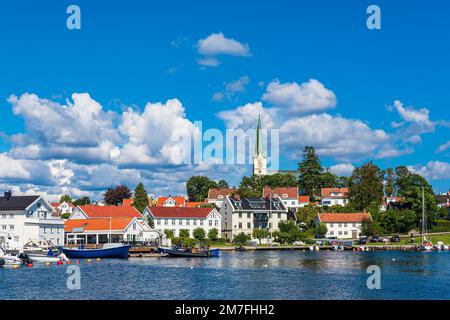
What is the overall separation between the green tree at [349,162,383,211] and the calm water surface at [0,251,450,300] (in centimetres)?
6937

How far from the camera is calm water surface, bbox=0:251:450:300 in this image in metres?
42.6

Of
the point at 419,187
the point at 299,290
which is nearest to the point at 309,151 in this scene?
the point at 419,187

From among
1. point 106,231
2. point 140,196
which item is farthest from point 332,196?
point 106,231

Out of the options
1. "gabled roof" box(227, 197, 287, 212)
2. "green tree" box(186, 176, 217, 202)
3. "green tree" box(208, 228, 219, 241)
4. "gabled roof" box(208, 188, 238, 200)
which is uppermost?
"green tree" box(186, 176, 217, 202)

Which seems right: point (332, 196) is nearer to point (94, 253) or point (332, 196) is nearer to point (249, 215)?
point (249, 215)

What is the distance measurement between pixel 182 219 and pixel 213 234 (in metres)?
6.97

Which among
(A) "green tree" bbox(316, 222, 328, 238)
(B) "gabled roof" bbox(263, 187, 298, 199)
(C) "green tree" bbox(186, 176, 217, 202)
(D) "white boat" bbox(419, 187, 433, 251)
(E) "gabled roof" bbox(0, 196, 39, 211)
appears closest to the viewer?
(E) "gabled roof" bbox(0, 196, 39, 211)

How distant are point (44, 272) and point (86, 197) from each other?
A: 126576 mm

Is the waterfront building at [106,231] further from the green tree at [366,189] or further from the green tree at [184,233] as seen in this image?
the green tree at [366,189]

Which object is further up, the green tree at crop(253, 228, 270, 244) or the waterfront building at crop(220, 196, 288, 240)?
the waterfront building at crop(220, 196, 288, 240)

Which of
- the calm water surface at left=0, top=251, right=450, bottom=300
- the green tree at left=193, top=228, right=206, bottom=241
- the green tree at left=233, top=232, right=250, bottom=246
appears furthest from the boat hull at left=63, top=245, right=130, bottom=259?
the green tree at left=233, top=232, right=250, bottom=246

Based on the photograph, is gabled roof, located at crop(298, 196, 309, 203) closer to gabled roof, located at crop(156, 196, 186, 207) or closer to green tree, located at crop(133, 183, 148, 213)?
gabled roof, located at crop(156, 196, 186, 207)

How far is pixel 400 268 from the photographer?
65.2m

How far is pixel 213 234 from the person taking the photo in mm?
115625
